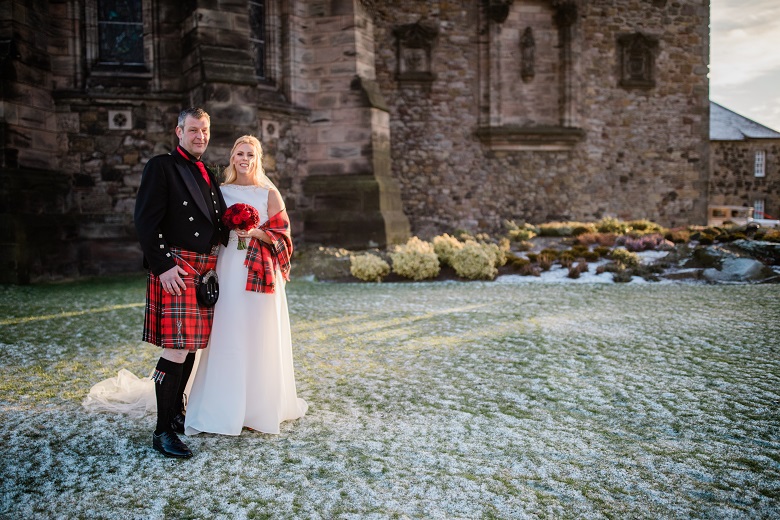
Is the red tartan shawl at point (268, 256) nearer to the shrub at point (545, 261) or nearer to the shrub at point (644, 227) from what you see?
the shrub at point (545, 261)

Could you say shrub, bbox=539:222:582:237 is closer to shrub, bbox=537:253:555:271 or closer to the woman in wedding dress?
shrub, bbox=537:253:555:271

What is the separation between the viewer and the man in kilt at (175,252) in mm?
3357

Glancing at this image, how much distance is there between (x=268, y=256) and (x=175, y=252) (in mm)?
531

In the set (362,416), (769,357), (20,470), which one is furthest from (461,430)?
(769,357)

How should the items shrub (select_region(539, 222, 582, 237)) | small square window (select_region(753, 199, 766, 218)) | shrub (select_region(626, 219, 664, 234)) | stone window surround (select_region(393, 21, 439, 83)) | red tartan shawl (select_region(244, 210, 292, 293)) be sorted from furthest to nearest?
small square window (select_region(753, 199, 766, 218)) → stone window surround (select_region(393, 21, 439, 83)) → shrub (select_region(539, 222, 582, 237)) → shrub (select_region(626, 219, 664, 234)) → red tartan shawl (select_region(244, 210, 292, 293))

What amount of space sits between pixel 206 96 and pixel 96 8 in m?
3.18

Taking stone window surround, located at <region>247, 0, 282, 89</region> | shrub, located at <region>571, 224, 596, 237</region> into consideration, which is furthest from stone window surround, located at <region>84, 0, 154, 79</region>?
shrub, located at <region>571, 224, 596, 237</region>

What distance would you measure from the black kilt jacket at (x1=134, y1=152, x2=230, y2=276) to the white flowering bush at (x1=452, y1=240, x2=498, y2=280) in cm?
773

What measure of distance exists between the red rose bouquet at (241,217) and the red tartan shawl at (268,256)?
0.19 m

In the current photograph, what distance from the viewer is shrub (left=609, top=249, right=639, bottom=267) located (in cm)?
1140

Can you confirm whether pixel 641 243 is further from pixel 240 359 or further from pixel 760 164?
pixel 760 164

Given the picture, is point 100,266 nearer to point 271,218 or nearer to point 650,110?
point 271,218

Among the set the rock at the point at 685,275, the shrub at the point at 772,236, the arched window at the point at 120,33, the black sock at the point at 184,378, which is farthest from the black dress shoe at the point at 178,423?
the shrub at the point at 772,236

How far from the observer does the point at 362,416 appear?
3.95 meters
